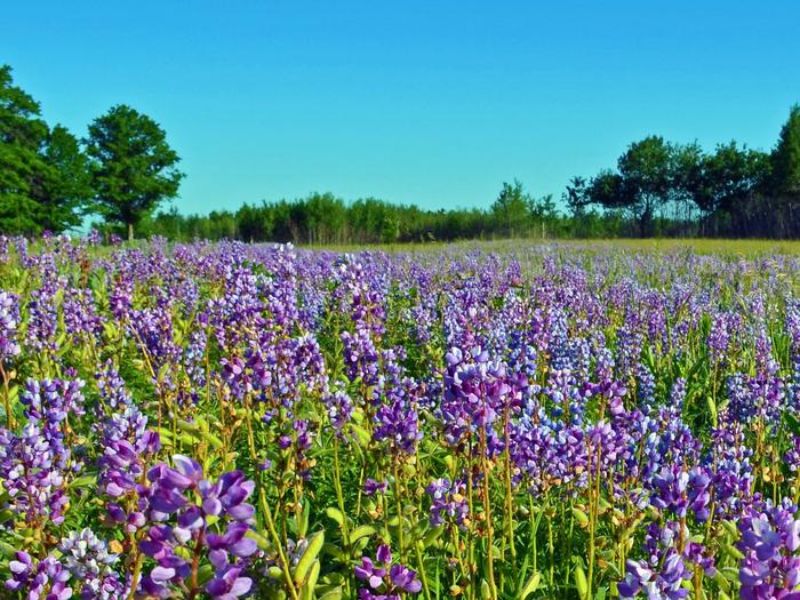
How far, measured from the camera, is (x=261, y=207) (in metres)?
51.4

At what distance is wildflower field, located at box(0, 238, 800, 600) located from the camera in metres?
1.50

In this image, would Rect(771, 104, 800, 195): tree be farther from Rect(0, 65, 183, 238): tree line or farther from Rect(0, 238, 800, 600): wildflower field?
Rect(0, 238, 800, 600): wildflower field

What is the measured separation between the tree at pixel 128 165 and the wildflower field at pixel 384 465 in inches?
1977

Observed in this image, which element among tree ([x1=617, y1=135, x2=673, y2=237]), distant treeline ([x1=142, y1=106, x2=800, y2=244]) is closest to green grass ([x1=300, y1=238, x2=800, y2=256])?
distant treeline ([x1=142, y1=106, x2=800, y2=244])

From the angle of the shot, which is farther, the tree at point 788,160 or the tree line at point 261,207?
the tree at point 788,160

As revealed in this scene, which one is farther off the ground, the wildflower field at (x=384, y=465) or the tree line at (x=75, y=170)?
the tree line at (x=75, y=170)

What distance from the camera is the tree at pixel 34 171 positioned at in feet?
143

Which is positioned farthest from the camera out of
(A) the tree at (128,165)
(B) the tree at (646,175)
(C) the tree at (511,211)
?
(B) the tree at (646,175)

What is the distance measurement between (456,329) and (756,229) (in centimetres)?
4167

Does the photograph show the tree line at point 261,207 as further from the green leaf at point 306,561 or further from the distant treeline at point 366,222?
the green leaf at point 306,561

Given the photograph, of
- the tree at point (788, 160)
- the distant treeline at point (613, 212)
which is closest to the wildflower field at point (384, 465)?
the distant treeline at point (613, 212)

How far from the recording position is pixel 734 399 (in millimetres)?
4023

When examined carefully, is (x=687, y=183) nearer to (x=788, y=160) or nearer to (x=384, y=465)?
(x=788, y=160)

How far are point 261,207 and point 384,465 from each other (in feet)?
165
